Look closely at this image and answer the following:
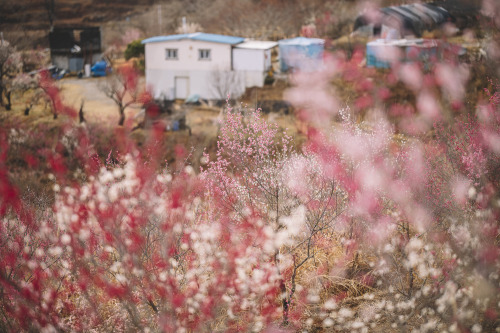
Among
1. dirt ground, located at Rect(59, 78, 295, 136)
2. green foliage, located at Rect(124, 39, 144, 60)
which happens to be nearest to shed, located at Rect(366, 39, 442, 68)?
dirt ground, located at Rect(59, 78, 295, 136)

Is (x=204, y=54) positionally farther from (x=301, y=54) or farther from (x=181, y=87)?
(x=301, y=54)

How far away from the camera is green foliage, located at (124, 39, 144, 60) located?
35.5m

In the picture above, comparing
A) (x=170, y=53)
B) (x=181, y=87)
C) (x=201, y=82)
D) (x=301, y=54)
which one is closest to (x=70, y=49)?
(x=170, y=53)

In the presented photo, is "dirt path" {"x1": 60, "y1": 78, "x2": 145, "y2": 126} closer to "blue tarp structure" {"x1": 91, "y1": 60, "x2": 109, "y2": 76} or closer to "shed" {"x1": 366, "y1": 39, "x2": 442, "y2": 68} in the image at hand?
"blue tarp structure" {"x1": 91, "y1": 60, "x2": 109, "y2": 76}

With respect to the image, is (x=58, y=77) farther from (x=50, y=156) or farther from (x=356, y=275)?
(x=356, y=275)

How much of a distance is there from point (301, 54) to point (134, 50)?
13.7 m

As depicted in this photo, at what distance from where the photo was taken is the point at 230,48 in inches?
1091

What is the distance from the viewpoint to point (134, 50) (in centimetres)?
3547

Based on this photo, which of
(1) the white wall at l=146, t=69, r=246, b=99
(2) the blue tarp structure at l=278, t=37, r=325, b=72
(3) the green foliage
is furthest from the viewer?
(3) the green foliage

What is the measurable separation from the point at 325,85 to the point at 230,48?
6067 mm

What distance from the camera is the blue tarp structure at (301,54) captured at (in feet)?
94.4

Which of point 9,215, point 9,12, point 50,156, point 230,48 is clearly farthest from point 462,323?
point 9,12

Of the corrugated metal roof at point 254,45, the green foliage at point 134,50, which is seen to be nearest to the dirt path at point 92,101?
the green foliage at point 134,50

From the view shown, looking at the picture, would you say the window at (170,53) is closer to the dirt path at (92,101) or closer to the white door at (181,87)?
the white door at (181,87)
